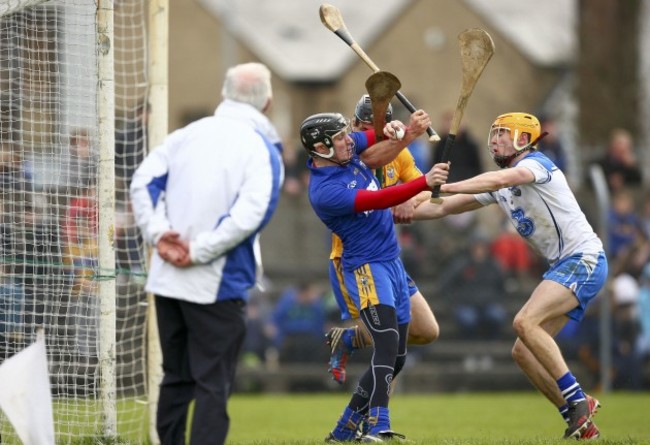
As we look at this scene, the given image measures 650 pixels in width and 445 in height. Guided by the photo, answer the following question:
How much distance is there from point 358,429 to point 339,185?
174 centimetres

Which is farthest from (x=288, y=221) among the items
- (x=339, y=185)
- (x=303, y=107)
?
(x=303, y=107)

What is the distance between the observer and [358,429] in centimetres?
858

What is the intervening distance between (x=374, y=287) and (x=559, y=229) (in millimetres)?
1397

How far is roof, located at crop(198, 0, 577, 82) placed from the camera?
38312 mm

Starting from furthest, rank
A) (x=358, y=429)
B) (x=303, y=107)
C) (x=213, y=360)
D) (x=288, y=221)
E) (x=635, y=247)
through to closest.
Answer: (x=303, y=107), (x=288, y=221), (x=635, y=247), (x=358, y=429), (x=213, y=360)

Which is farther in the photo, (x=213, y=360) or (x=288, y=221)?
(x=288, y=221)

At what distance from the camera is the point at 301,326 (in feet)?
56.2

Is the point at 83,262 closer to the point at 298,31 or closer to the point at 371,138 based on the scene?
the point at 371,138

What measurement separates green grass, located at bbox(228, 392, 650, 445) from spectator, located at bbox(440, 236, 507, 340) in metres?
1.22

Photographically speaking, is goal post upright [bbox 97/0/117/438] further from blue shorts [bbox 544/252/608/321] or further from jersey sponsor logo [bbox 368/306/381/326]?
blue shorts [bbox 544/252/608/321]

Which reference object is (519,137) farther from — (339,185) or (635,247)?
(635,247)

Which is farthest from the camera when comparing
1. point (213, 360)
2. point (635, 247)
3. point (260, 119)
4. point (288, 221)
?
point (288, 221)

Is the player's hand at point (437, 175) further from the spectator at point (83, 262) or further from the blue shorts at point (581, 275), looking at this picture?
the spectator at point (83, 262)

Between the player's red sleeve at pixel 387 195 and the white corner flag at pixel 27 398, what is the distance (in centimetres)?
225
